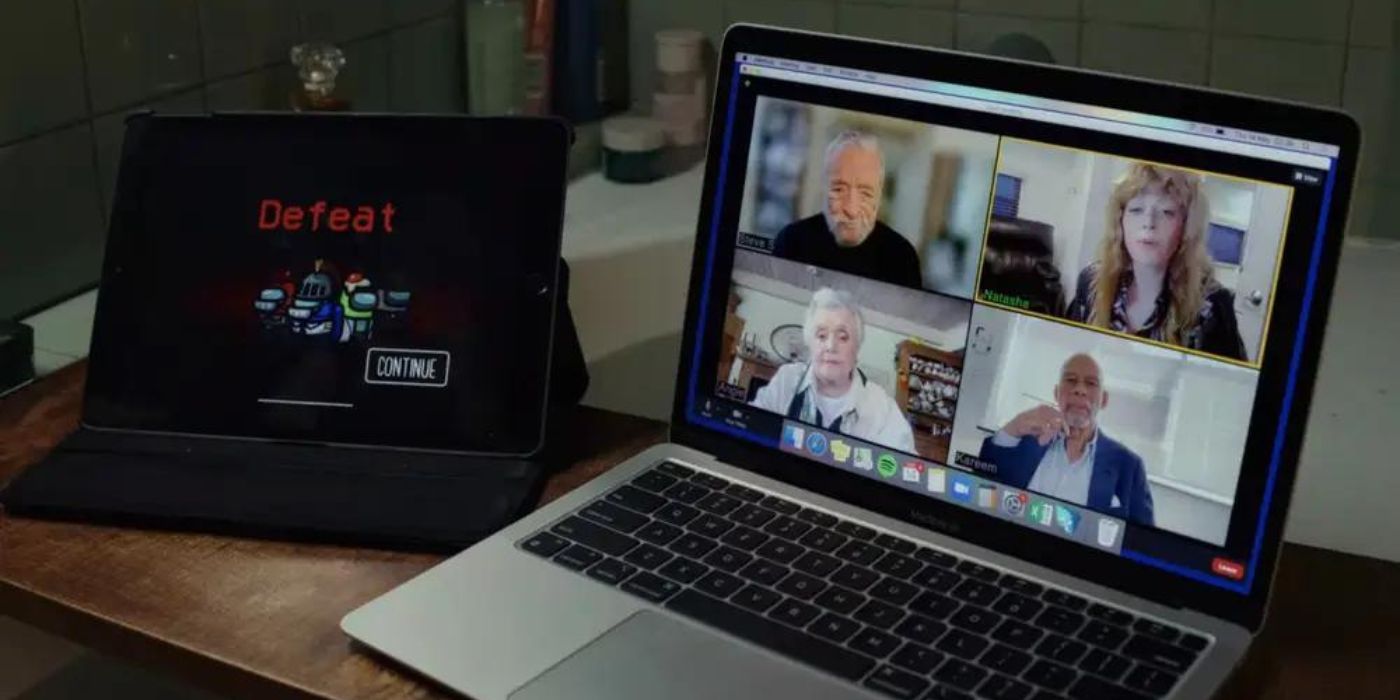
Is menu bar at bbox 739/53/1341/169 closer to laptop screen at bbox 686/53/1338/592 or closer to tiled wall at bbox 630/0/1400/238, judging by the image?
laptop screen at bbox 686/53/1338/592

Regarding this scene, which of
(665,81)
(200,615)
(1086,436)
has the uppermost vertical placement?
(665,81)

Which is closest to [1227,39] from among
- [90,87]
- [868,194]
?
[868,194]

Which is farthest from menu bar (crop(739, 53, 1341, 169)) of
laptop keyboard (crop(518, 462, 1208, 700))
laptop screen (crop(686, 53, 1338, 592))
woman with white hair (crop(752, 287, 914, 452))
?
laptop keyboard (crop(518, 462, 1208, 700))

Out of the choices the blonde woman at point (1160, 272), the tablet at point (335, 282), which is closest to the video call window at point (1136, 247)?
the blonde woman at point (1160, 272)

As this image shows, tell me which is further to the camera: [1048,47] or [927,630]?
[1048,47]

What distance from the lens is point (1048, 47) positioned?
4.62 feet

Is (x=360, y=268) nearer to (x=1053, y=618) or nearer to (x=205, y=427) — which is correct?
(x=205, y=427)

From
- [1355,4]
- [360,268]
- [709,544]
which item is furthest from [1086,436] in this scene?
[1355,4]

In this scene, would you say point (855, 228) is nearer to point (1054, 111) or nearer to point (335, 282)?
point (1054, 111)

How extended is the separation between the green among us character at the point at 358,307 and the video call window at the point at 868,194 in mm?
218

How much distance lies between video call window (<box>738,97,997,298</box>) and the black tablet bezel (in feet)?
0.09

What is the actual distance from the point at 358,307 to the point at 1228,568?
1.60 feet

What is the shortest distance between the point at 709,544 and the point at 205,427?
310 millimetres

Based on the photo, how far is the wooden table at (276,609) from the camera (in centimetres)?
71
